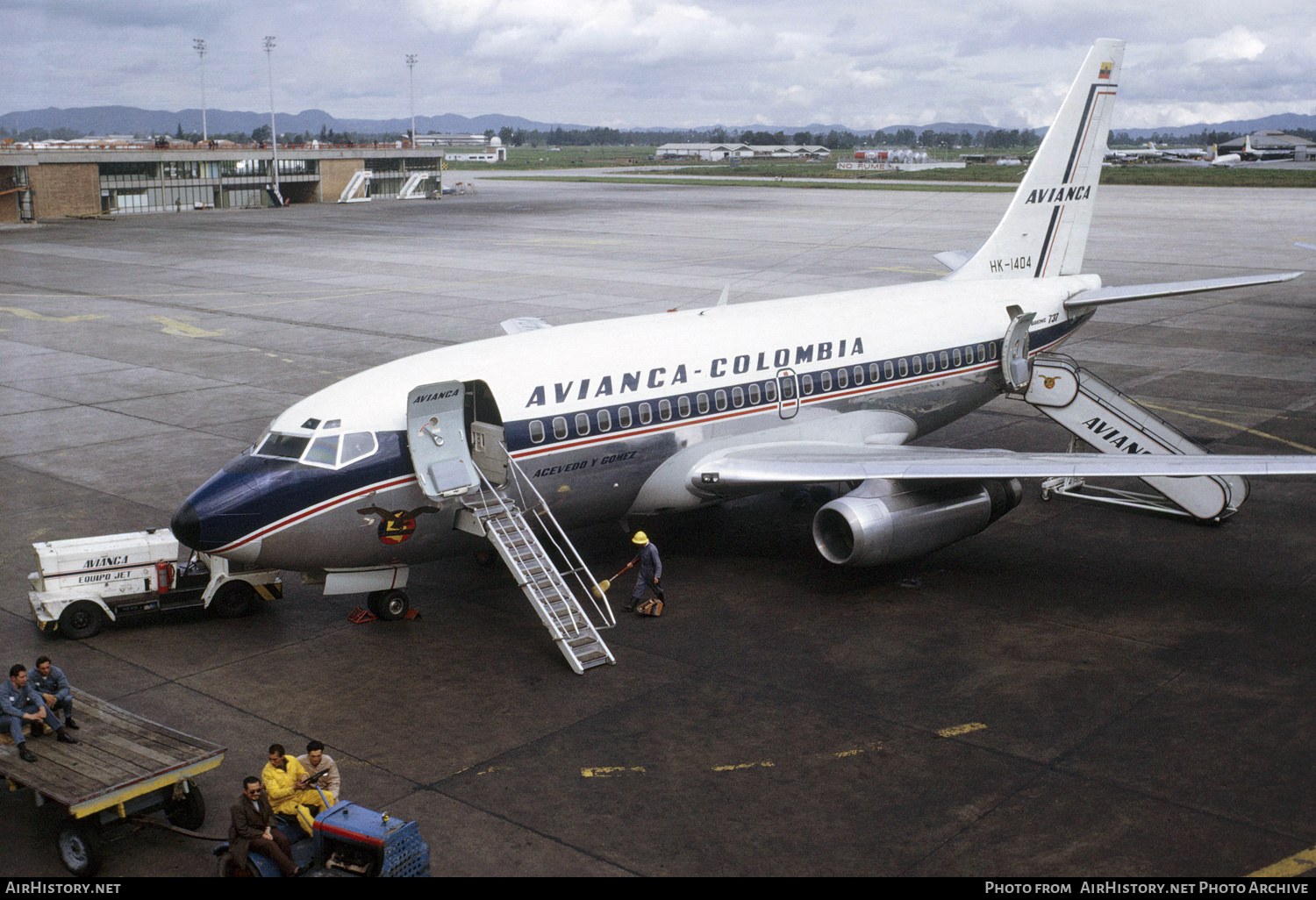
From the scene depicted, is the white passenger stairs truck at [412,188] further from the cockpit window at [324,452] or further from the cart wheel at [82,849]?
the cart wheel at [82,849]

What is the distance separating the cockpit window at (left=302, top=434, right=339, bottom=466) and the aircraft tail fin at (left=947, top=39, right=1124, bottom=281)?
17378 mm

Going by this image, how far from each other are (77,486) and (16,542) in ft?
13.0

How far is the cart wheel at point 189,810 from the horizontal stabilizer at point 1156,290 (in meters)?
23.5

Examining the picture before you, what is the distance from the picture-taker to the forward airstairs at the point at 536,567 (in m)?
18.7

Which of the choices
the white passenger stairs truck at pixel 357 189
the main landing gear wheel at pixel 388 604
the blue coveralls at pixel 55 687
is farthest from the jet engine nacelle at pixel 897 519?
the white passenger stairs truck at pixel 357 189

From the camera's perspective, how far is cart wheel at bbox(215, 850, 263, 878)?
12492 millimetres

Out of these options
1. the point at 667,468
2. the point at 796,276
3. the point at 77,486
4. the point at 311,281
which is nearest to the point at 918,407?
the point at 667,468

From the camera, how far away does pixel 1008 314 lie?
92.4 feet

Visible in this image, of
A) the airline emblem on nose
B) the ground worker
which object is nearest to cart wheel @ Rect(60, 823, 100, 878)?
the airline emblem on nose

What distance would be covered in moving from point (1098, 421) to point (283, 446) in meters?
18.3

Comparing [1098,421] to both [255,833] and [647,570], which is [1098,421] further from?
[255,833]

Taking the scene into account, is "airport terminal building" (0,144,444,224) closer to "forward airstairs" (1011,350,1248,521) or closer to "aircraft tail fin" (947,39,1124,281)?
"aircraft tail fin" (947,39,1124,281)

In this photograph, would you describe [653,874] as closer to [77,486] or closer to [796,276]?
[77,486]

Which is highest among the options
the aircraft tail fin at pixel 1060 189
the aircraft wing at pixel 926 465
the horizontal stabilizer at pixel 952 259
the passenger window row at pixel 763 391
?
the aircraft tail fin at pixel 1060 189
